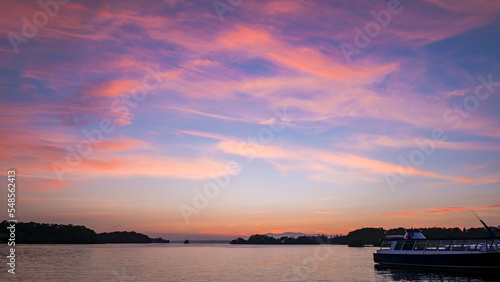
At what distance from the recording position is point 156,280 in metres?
55.7

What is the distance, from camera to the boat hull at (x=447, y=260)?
5781cm

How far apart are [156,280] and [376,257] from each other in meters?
49.4

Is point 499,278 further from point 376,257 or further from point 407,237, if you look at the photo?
point 376,257

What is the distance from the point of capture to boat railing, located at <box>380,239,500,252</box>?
195 feet

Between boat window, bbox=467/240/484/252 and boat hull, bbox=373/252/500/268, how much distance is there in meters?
2.41

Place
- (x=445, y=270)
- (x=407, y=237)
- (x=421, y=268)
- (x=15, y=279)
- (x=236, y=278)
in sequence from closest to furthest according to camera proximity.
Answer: (x=15, y=279) → (x=236, y=278) → (x=445, y=270) → (x=421, y=268) → (x=407, y=237)

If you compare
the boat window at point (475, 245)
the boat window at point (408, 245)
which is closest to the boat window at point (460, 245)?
the boat window at point (475, 245)

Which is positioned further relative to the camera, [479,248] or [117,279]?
[479,248]

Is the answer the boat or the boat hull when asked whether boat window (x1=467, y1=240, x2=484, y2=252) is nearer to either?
the boat

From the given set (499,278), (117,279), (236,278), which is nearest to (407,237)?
(499,278)

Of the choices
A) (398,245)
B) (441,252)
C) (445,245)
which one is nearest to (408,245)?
(398,245)

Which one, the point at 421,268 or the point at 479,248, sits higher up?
the point at 479,248

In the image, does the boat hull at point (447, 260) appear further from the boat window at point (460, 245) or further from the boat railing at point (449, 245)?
the boat window at point (460, 245)

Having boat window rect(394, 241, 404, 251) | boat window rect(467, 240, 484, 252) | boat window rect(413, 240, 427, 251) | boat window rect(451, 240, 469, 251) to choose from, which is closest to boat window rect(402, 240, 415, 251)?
boat window rect(394, 241, 404, 251)
